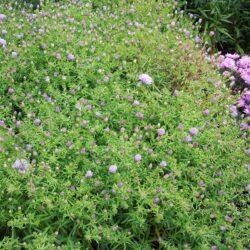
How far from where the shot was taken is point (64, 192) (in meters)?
2.48

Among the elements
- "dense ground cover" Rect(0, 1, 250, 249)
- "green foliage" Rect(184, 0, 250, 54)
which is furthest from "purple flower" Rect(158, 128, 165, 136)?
"green foliage" Rect(184, 0, 250, 54)

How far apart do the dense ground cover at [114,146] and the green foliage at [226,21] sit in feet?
4.85

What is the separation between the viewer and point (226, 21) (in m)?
5.25

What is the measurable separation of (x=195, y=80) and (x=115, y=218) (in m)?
1.62

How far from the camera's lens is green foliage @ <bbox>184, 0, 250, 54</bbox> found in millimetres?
5160

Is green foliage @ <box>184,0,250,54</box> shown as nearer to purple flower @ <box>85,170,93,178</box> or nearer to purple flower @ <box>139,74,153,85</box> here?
purple flower @ <box>139,74,153,85</box>

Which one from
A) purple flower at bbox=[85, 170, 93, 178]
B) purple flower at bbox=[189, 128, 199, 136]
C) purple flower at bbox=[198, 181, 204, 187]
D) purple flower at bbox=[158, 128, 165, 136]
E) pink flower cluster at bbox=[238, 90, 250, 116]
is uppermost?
purple flower at bbox=[189, 128, 199, 136]

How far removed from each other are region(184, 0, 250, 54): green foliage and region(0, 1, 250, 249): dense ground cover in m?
1.48

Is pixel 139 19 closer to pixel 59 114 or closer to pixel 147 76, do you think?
pixel 147 76

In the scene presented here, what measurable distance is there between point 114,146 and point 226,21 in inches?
130

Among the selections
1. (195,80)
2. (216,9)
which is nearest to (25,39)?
(195,80)

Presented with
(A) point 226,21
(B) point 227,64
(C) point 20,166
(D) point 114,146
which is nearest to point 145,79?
(D) point 114,146

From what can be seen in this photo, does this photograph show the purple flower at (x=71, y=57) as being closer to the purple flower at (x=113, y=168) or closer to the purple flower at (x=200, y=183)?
the purple flower at (x=113, y=168)

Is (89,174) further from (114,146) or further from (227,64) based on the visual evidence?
(227,64)
